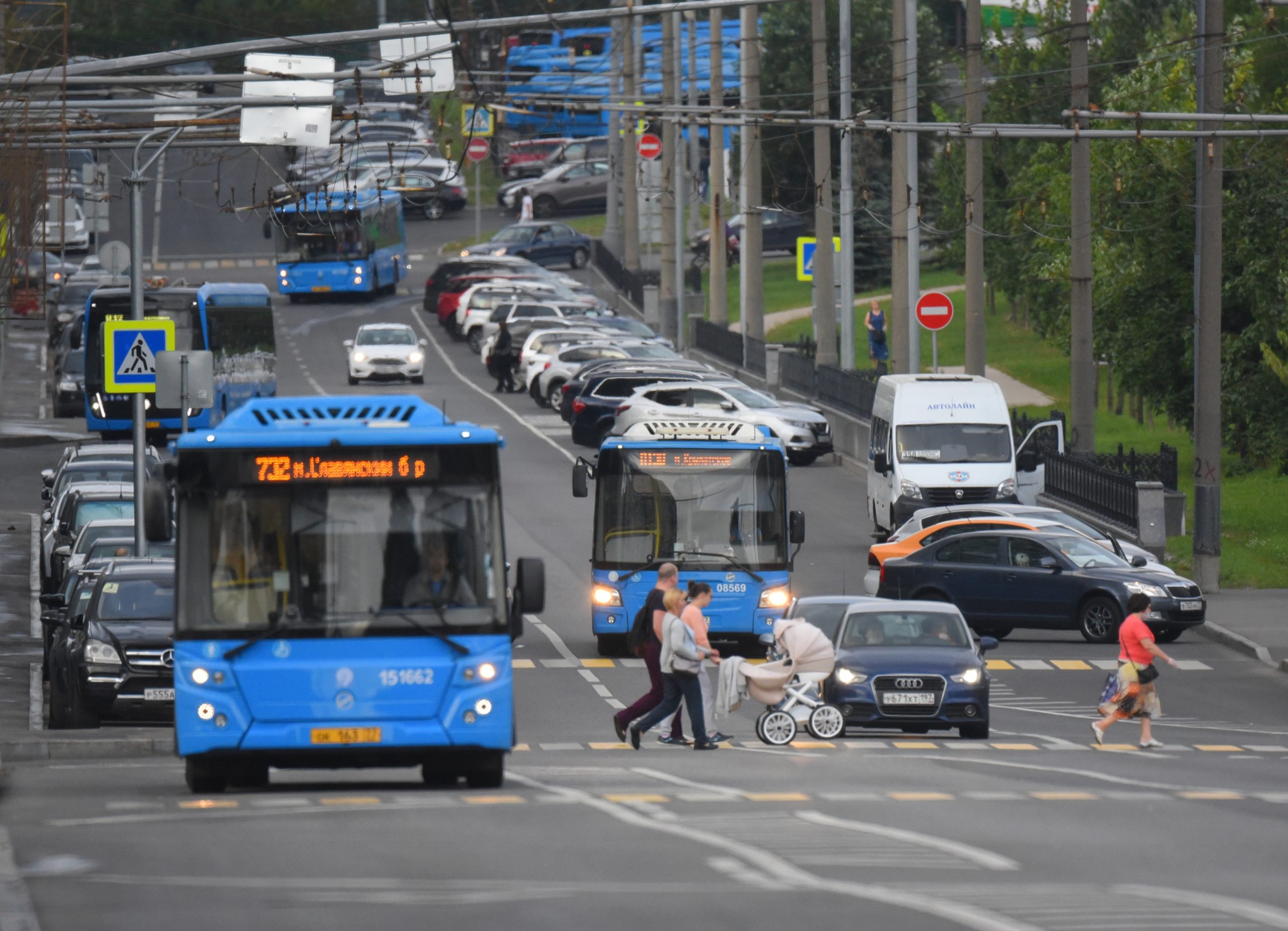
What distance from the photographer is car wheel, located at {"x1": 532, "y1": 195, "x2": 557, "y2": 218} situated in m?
98.3

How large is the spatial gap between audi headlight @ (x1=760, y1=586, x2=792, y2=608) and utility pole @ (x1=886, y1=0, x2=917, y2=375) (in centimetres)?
1948

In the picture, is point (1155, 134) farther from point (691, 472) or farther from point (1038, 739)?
point (1038, 739)

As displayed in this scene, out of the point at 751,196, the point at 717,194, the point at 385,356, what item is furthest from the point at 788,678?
the point at 717,194

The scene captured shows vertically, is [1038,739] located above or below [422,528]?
below

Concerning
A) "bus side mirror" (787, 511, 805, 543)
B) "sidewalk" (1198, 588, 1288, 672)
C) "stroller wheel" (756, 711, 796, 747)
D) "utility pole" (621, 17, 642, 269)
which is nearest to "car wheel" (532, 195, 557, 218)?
"utility pole" (621, 17, 642, 269)

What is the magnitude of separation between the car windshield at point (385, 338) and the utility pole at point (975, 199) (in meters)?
17.7

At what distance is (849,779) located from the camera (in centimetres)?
1617

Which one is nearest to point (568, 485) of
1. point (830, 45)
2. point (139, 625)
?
point (139, 625)

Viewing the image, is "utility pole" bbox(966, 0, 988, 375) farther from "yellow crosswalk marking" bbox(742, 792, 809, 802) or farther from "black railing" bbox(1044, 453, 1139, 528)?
"yellow crosswalk marking" bbox(742, 792, 809, 802)

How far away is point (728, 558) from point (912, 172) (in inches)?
792

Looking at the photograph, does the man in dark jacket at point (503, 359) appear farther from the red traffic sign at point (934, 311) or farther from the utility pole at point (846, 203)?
the red traffic sign at point (934, 311)

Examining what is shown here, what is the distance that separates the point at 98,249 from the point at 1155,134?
57.7 metres

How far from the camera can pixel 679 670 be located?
65.1 ft

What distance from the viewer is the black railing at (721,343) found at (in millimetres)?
60781
